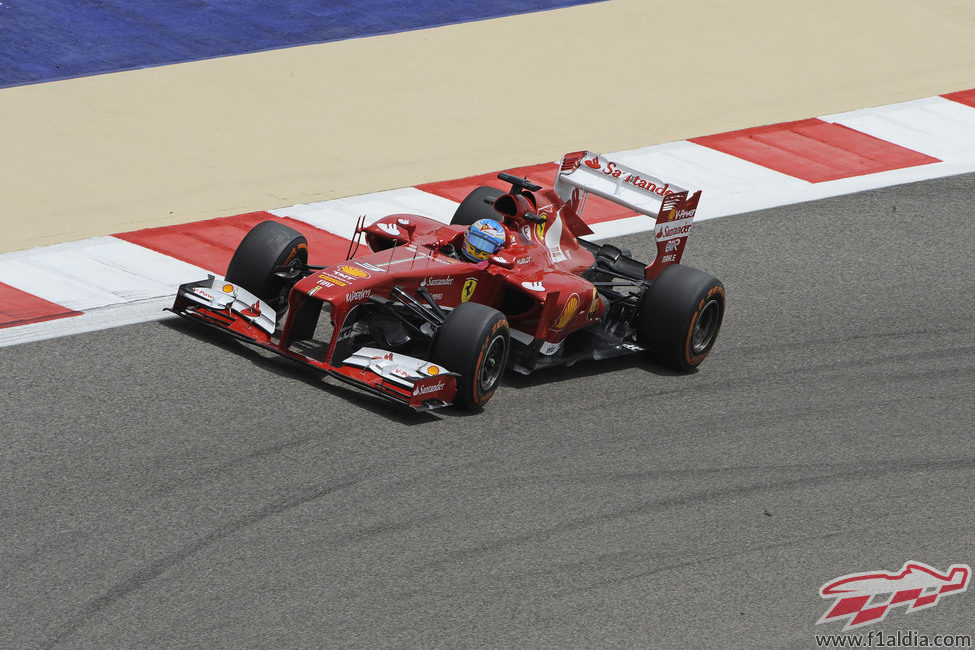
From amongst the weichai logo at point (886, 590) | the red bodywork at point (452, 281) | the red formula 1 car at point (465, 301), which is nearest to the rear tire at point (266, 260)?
the red formula 1 car at point (465, 301)

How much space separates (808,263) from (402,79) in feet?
18.7

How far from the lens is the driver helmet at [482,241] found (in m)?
9.88

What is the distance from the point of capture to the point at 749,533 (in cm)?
814

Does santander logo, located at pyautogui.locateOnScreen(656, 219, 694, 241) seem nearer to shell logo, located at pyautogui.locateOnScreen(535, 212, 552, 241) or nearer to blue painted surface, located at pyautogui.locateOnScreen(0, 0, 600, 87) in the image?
shell logo, located at pyautogui.locateOnScreen(535, 212, 552, 241)

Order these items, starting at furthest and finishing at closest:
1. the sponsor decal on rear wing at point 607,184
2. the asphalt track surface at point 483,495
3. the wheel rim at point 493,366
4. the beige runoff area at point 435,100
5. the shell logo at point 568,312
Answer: the beige runoff area at point 435,100 < the sponsor decal on rear wing at point 607,184 < the shell logo at point 568,312 < the wheel rim at point 493,366 < the asphalt track surface at point 483,495

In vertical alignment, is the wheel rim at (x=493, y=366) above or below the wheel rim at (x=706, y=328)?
below

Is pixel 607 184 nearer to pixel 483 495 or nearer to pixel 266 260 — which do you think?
pixel 266 260

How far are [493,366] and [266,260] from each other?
1.90 meters

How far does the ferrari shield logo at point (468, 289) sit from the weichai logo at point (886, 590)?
10.9ft

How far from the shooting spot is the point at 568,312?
9727 millimetres

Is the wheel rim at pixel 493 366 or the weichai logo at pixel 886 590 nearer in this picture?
the weichai logo at pixel 886 590

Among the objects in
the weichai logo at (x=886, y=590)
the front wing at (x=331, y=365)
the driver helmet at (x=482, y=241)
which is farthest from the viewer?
the driver helmet at (x=482, y=241)

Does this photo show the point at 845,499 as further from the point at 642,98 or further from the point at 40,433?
the point at 642,98

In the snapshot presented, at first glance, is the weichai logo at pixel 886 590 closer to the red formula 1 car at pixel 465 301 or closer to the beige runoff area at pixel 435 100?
the red formula 1 car at pixel 465 301
